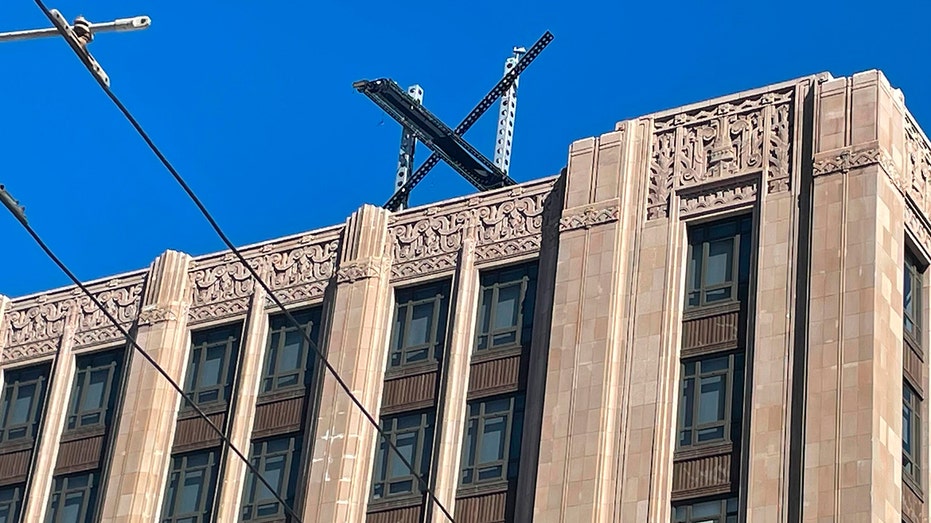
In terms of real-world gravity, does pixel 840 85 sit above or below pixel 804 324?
above

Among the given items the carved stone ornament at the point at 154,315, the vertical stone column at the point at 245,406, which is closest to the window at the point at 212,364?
the vertical stone column at the point at 245,406

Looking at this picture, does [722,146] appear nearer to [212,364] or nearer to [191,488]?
[212,364]

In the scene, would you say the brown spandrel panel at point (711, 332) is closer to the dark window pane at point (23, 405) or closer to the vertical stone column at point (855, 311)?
the vertical stone column at point (855, 311)

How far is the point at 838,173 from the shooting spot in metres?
47.7

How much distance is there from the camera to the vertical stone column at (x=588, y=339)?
4719 centimetres

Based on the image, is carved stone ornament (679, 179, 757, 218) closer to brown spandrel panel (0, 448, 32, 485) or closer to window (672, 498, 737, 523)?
window (672, 498, 737, 523)

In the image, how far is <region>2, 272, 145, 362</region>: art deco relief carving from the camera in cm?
5869

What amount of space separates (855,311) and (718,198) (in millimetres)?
5104

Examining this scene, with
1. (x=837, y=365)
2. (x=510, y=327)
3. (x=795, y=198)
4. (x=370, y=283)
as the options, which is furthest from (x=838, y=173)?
(x=370, y=283)

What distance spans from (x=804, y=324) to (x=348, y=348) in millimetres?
12545

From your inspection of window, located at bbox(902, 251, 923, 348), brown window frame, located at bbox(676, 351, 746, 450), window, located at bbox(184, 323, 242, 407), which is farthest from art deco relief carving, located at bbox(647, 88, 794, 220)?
window, located at bbox(184, 323, 242, 407)

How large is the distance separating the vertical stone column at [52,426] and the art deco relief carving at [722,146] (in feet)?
59.7

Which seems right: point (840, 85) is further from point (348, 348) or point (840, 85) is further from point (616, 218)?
point (348, 348)

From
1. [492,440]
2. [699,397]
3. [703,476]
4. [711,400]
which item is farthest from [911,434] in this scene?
[492,440]
